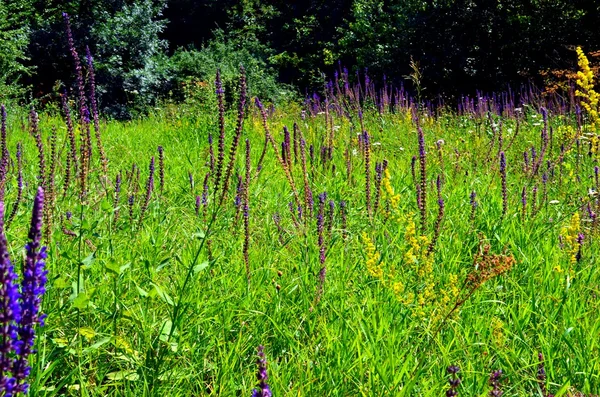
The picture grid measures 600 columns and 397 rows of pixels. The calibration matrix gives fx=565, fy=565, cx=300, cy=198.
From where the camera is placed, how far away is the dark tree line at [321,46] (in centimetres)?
1402

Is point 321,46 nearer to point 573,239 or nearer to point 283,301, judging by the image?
point 573,239

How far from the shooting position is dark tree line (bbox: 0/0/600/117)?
1402cm

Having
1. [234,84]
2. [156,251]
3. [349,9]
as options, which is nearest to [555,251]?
[156,251]

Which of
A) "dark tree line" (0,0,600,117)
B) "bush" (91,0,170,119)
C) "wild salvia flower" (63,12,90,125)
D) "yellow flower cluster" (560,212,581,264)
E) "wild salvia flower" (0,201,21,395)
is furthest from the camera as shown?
"bush" (91,0,170,119)

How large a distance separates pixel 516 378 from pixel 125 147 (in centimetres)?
493

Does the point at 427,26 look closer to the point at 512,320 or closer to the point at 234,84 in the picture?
the point at 234,84

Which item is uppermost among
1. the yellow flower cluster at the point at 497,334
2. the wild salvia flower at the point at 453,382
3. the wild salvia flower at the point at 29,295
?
the wild salvia flower at the point at 29,295

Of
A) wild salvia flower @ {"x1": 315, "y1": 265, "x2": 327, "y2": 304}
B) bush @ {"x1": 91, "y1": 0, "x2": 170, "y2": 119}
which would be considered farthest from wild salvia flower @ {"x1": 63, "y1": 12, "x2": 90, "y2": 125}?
bush @ {"x1": 91, "y1": 0, "x2": 170, "y2": 119}

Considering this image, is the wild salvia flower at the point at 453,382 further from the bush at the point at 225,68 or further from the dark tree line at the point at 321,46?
the bush at the point at 225,68

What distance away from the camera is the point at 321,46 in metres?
21.8

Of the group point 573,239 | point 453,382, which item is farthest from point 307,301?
point 573,239

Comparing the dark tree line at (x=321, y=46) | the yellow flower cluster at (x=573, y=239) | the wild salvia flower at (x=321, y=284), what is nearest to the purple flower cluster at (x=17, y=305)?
the wild salvia flower at (x=321, y=284)

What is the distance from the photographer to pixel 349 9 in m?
22.1

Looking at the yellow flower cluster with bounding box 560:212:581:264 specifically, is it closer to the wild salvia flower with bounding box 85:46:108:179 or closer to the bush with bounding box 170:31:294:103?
the wild salvia flower with bounding box 85:46:108:179
